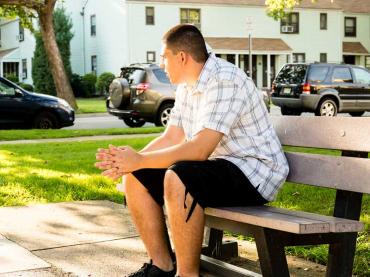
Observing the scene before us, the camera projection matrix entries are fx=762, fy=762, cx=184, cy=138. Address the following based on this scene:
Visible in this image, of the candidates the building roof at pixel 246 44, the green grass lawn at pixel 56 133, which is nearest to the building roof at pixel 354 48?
the building roof at pixel 246 44

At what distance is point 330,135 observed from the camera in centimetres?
399

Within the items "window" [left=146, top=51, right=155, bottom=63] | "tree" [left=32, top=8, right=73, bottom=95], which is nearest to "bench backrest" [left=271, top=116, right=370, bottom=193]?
"window" [left=146, top=51, right=155, bottom=63]

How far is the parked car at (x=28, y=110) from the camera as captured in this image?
17.5m

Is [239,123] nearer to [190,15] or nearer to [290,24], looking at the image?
[190,15]

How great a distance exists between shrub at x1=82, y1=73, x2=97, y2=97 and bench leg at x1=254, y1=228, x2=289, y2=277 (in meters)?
41.4

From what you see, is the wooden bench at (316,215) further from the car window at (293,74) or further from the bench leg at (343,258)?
the car window at (293,74)

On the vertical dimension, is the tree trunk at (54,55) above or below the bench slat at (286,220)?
above

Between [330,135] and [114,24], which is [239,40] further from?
[330,135]

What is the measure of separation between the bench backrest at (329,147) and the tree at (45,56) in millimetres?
40185

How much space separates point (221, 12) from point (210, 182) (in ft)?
141

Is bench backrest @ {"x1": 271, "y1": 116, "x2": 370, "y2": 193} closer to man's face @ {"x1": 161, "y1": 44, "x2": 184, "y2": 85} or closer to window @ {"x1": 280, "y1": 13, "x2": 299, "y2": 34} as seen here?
man's face @ {"x1": 161, "y1": 44, "x2": 184, "y2": 85}

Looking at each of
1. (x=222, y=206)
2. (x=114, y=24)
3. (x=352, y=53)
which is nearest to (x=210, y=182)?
(x=222, y=206)

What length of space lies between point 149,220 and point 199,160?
17.6 inches

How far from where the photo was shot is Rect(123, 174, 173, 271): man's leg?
3934 mm
